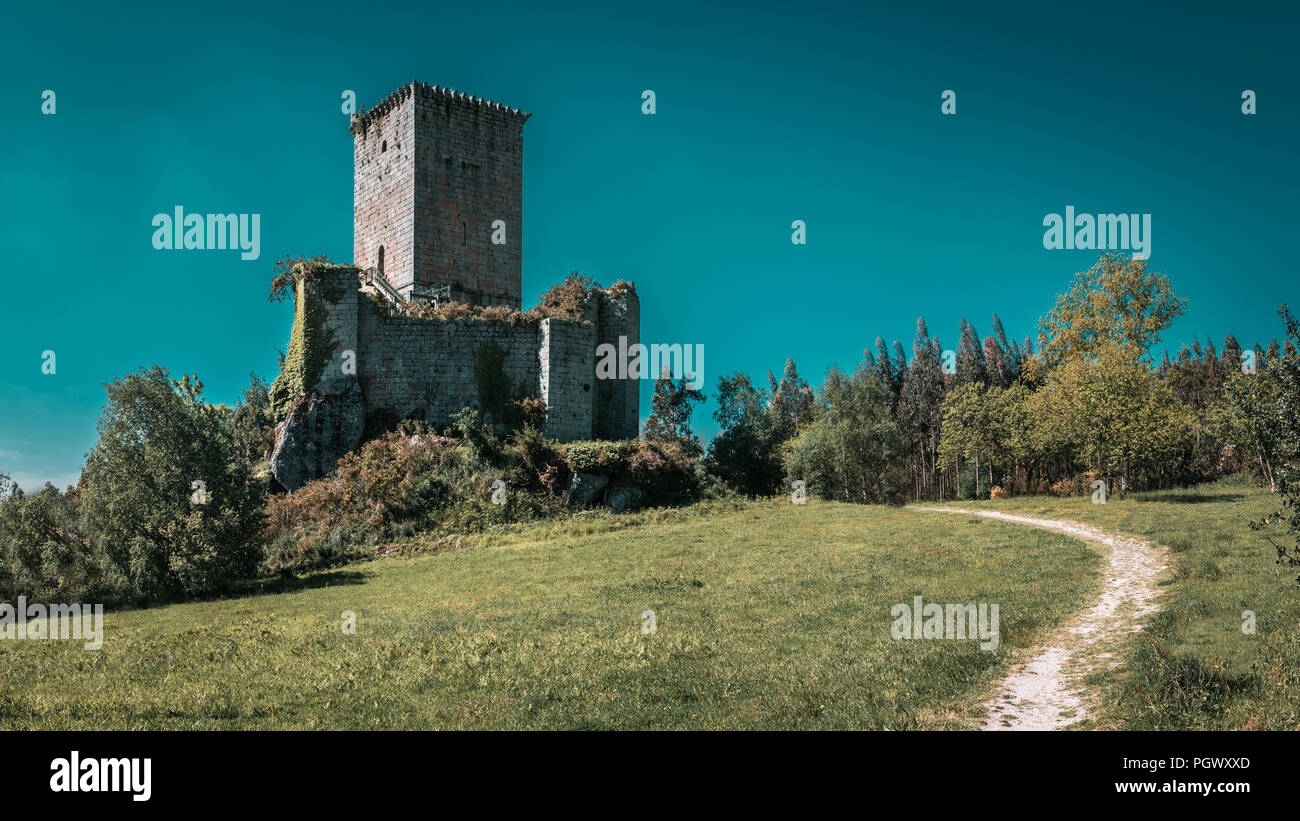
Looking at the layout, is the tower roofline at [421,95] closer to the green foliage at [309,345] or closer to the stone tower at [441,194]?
the stone tower at [441,194]

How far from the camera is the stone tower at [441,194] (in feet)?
142

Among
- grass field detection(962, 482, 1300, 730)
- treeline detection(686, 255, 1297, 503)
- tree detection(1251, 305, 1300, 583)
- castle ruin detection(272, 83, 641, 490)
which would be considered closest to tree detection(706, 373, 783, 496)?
treeline detection(686, 255, 1297, 503)

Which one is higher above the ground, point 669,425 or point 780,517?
point 669,425

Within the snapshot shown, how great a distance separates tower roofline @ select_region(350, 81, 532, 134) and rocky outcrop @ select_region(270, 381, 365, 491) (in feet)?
55.9

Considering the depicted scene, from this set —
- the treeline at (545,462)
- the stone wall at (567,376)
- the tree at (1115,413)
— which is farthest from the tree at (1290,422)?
the stone wall at (567,376)

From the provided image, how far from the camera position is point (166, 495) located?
2652 cm

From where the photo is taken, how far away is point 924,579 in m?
17.8

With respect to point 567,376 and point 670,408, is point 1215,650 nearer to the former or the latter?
point 567,376

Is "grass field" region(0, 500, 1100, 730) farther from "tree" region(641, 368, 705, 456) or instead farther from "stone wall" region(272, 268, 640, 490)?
"tree" region(641, 368, 705, 456)

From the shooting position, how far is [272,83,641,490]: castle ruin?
3734cm

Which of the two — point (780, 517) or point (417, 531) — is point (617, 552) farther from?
point (417, 531)

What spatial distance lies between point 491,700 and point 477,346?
94.7 feet

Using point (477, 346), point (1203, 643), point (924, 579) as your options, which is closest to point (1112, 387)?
point (924, 579)

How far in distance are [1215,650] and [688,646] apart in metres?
7.41
